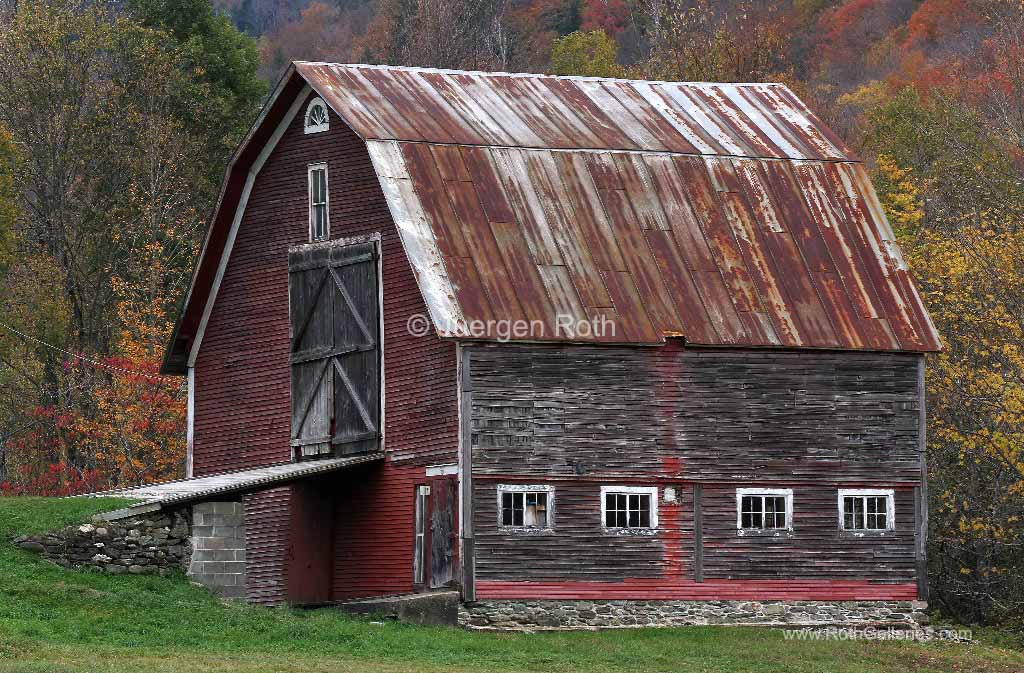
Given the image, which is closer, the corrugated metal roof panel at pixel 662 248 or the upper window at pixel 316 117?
the corrugated metal roof panel at pixel 662 248

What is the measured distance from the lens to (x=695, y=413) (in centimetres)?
3069

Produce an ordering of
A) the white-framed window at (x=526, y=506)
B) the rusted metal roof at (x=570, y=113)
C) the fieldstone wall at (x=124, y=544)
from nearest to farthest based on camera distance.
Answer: the fieldstone wall at (x=124, y=544) → the white-framed window at (x=526, y=506) → the rusted metal roof at (x=570, y=113)

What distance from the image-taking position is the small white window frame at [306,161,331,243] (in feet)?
107

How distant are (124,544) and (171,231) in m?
22.0

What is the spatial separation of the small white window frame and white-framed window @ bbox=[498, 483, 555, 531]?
19.2ft

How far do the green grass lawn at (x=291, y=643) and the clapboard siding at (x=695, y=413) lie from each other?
2.73 meters

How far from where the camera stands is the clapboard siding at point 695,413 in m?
29.6

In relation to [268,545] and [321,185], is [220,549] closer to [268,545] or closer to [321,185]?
[268,545]

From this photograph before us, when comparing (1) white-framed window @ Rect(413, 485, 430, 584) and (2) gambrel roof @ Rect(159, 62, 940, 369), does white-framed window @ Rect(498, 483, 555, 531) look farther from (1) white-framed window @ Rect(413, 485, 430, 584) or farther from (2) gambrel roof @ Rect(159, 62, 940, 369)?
(2) gambrel roof @ Rect(159, 62, 940, 369)

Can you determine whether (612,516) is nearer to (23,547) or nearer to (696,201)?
(696,201)

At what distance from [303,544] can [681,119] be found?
10.1 meters

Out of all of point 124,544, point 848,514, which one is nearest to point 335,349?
point 124,544

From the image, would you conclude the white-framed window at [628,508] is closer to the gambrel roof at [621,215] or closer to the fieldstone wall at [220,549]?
the gambrel roof at [621,215]

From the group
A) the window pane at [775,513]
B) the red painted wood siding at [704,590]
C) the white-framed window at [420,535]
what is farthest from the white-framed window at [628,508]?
the white-framed window at [420,535]
